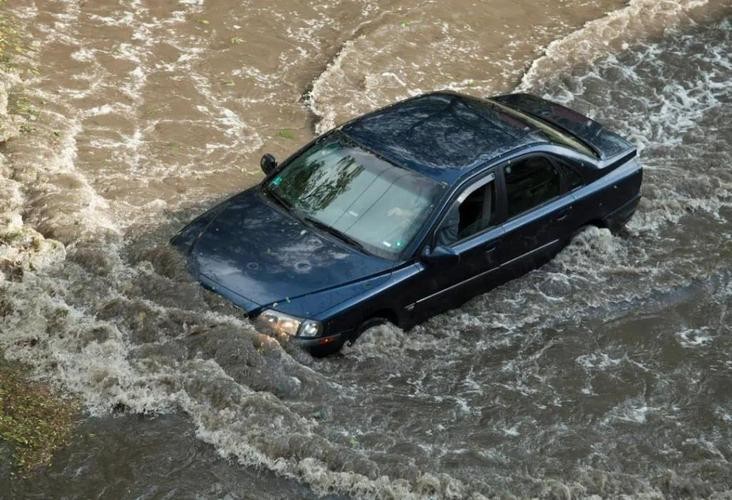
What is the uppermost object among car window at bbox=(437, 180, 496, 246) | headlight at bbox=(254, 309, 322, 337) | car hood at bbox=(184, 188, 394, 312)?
car window at bbox=(437, 180, 496, 246)

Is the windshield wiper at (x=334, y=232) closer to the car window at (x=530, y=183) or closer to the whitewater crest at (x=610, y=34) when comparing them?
the car window at (x=530, y=183)

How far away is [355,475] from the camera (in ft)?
23.0

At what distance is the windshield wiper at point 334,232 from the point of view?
8.33m

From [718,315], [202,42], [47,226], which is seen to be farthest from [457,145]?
[202,42]

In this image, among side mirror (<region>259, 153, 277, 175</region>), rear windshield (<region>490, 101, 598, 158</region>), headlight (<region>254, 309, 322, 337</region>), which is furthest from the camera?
rear windshield (<region>490, 101, 598, 158</region>)

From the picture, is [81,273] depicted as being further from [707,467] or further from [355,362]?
[707,467]

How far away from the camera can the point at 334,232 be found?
8438mm

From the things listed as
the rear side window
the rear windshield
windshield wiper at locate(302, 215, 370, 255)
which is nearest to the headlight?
windshield wiper at locate(302, 215, 370, 255)

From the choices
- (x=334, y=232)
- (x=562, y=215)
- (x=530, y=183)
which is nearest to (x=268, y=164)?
(x=334, y=232)

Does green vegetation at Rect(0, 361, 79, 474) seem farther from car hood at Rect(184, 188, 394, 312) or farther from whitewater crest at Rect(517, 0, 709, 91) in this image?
whitewater crest at Rect(517, 0, 709, 91)

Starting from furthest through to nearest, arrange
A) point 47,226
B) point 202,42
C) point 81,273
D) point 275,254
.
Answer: point 202,42, point 47,226, point 81,273, point 275,254

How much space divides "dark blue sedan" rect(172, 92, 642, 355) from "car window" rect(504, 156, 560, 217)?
0.5 inches

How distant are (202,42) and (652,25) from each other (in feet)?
24.3

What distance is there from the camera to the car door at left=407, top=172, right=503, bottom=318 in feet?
27.8
